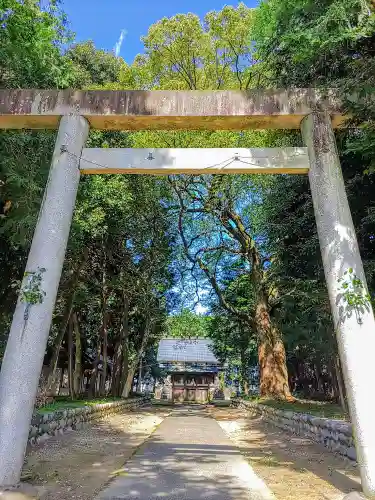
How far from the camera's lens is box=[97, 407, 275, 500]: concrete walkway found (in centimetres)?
376

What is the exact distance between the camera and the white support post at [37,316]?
3.63 m

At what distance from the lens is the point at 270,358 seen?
13.5 metres

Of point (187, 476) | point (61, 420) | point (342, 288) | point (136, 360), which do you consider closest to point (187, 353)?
point (136, 360)

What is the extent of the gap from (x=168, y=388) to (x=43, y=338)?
26.7m

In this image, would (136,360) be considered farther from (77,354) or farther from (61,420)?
(61,420)

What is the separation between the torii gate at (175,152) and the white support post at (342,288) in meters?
0.01

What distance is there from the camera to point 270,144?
34.4 feet

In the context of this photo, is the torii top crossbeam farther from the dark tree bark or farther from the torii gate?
the dark tree bark

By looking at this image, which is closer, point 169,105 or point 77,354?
point 169,105

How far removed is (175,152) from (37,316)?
2495 mm

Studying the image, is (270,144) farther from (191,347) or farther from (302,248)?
(191,347)

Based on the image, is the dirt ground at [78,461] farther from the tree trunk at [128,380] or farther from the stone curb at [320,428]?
the tree trunk at [128,380]

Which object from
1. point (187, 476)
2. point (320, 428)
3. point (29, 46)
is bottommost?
point (187, 476)

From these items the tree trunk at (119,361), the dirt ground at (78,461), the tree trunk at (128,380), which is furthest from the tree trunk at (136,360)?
the dirt ground at (78,461)
